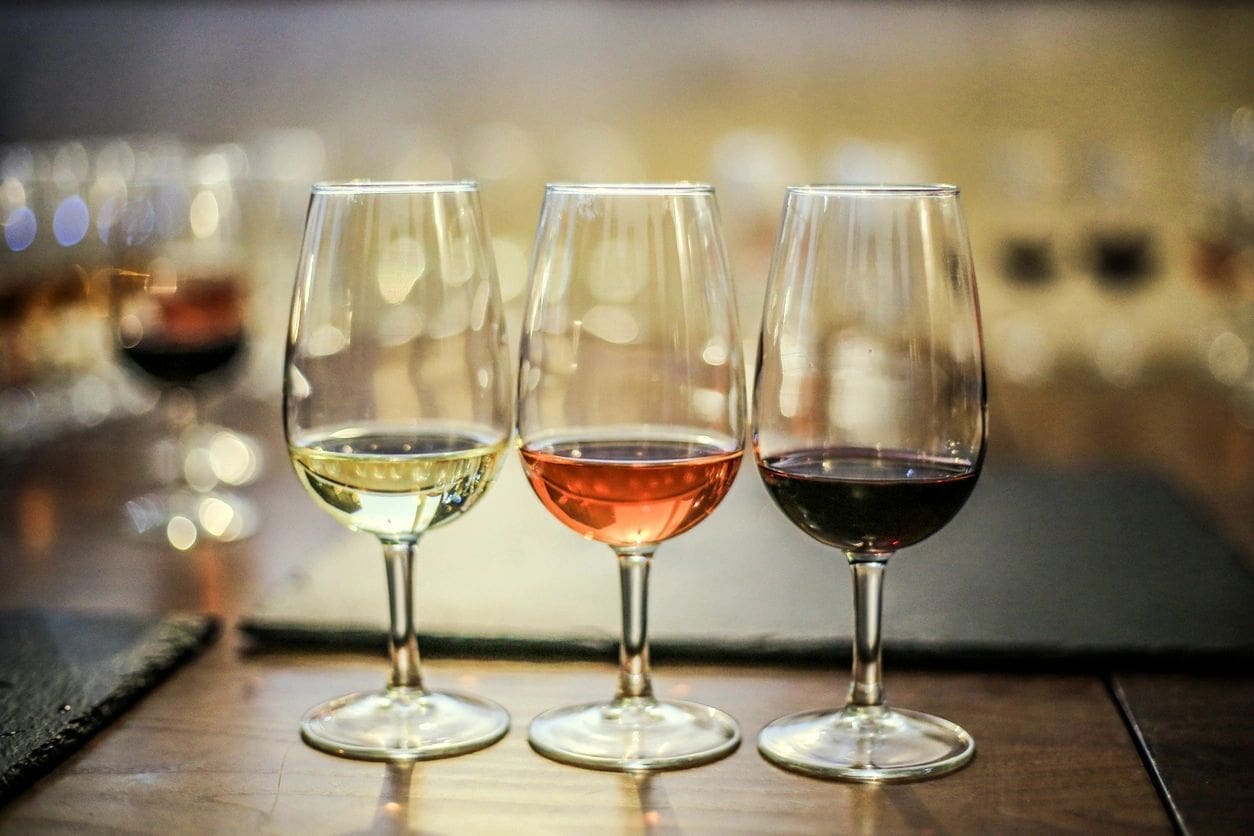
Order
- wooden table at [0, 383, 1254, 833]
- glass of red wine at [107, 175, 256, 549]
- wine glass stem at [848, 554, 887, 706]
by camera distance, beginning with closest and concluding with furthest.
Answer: wooden table at [0, 383, 1254, 833]
wine glass stem at [848, 554, 887, 706]
glass of red wine at [107, 175, 256, 549]

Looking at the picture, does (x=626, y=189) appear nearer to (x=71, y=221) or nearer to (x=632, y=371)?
(x=632, y=371)

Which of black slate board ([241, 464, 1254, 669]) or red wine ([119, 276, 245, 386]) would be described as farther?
red wine ([119, 276, 245, 386])

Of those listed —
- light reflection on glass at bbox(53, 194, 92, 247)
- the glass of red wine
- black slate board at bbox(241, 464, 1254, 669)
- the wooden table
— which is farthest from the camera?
light reflection on glass at bbox(53, 194, 92, 247)

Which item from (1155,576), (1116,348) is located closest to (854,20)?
(1116,348)

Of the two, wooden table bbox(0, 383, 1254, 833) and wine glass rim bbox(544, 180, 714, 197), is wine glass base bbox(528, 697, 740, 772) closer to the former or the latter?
wooden table bbox(0, 383, 1254, 833)

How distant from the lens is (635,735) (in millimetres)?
730

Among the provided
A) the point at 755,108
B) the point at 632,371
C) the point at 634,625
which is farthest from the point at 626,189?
the point at 755,108

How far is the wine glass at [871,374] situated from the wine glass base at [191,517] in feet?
1.97

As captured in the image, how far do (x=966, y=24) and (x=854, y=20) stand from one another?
0.72ft

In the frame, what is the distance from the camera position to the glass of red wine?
1.41 metres

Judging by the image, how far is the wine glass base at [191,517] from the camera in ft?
3.88

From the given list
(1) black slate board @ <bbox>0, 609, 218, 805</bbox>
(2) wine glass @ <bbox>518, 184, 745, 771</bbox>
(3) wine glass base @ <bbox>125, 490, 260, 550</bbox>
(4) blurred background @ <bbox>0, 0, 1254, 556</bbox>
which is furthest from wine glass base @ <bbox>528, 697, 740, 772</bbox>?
(4) blurred background @ <bbox>0, 0, 1254, 556</bbox>

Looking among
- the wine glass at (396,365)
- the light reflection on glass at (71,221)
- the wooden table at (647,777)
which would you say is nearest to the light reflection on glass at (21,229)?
the light reflection on glass at (71,221)

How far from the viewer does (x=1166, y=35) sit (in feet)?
9.92
